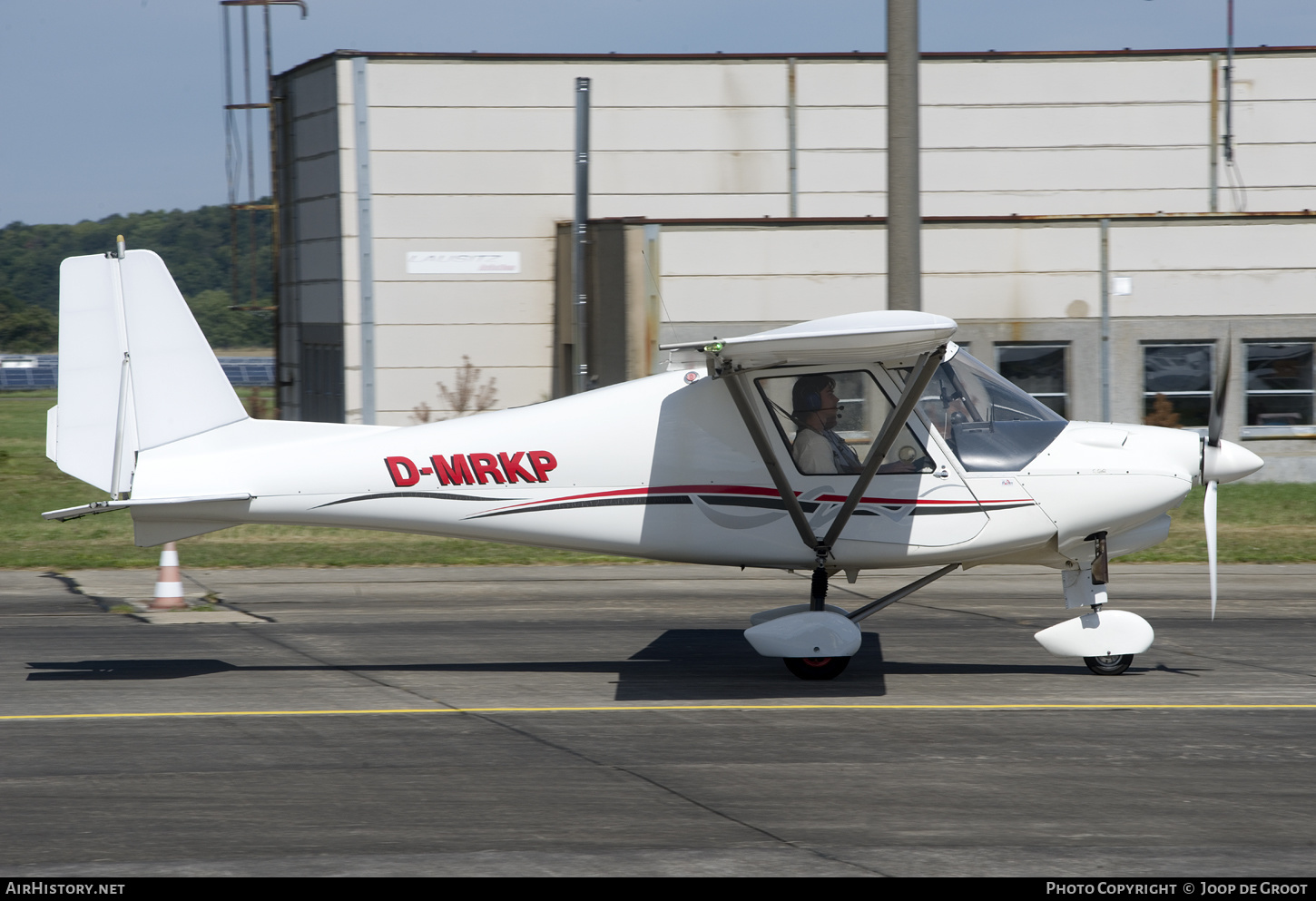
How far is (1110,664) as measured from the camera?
895 centimetres

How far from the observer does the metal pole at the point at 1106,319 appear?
21734 mm

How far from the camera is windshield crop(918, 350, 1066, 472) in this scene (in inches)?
341

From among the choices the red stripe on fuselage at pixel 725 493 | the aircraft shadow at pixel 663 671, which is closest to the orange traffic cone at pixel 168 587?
the aircraft shadow at pixel 663 671

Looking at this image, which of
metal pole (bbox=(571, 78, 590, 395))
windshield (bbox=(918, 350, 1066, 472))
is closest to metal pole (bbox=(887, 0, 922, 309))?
metal pole (bbox=(571, 78, 590, 395))

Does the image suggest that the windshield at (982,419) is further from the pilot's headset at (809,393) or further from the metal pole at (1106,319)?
the metal pole at (1106,319)

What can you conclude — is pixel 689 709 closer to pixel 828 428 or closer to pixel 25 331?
pixel 828 428

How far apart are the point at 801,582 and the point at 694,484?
4.86 metres

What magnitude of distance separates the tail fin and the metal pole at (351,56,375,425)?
1502 cm

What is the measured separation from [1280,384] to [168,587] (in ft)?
59.1

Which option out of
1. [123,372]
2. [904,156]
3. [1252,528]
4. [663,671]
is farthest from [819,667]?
[1252,528]

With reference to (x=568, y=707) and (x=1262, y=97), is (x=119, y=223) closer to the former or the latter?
(x=1262, y=97)

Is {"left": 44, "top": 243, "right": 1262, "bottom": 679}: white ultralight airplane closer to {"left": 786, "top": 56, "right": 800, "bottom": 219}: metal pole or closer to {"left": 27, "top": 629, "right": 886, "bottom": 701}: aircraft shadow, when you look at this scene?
{"left": 27, "top": 629, "right": 886, "bottom": 701}: aircraft shadow

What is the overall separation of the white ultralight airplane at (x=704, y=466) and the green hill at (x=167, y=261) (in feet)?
304

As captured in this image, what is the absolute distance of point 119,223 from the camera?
13450 cm
